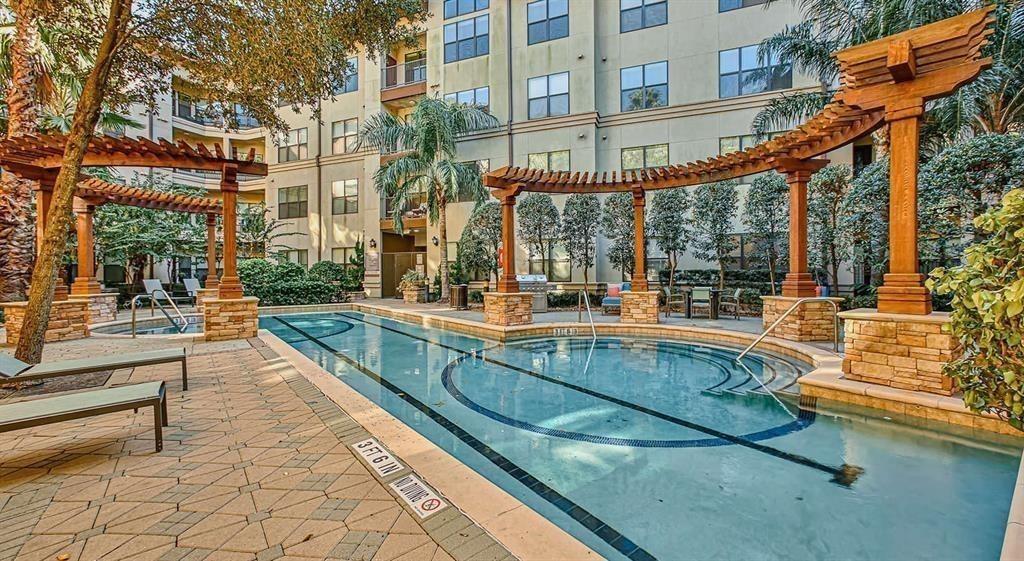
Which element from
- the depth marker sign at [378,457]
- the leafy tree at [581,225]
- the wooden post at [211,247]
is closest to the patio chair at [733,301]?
the leafy tree at [581,225]

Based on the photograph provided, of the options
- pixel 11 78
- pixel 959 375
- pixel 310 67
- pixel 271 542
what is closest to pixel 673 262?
pixel 310 67

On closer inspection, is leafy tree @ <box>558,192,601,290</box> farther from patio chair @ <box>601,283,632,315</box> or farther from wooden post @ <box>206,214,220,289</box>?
wooden post @ <box>206,214,220,289</box>

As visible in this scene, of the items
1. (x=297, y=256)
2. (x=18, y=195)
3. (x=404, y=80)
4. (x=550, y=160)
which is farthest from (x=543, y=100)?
(x=18, y=195)

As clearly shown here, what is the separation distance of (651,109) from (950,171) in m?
9.43

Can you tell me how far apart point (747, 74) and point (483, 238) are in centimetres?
1022

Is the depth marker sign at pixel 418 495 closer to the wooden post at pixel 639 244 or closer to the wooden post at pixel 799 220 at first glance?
the wooden post at pixel 799 220

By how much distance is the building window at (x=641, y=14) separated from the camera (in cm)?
1549

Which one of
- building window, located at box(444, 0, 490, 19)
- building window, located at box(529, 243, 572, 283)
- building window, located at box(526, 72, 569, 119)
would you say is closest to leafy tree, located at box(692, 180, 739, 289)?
building window, located at box(529, 243, 572, 283)

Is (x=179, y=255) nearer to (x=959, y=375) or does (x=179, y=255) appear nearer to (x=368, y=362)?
(x=368, y=362)

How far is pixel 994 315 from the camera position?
2029 millimetres

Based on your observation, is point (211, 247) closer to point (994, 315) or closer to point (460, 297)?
point (460, 297)

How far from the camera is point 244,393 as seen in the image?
4.79 meters

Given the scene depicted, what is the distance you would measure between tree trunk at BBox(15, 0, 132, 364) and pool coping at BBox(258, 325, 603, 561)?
13.0ft

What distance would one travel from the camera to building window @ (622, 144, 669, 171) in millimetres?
15594
